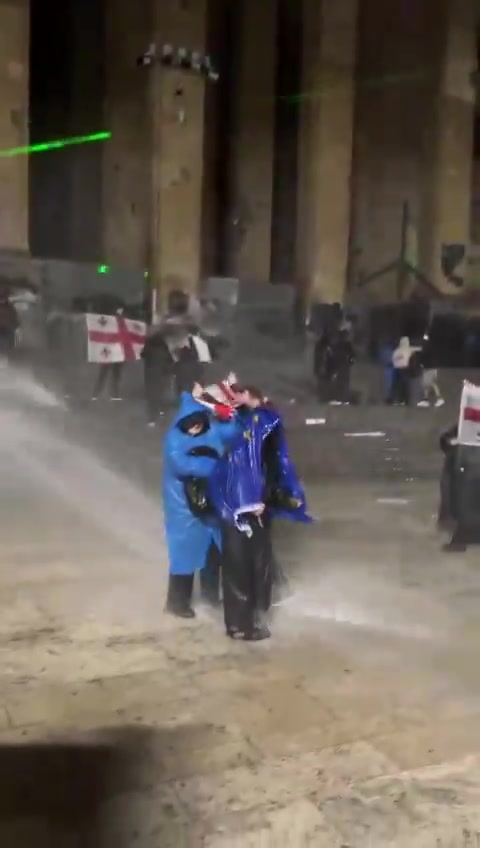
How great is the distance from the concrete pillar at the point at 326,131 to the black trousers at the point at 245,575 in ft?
17.2

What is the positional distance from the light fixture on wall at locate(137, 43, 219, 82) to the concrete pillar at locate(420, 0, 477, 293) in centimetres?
235

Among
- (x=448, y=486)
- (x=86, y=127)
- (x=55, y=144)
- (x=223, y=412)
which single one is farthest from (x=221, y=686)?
(x=86, y=127)

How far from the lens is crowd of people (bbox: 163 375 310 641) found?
4562 millimetres

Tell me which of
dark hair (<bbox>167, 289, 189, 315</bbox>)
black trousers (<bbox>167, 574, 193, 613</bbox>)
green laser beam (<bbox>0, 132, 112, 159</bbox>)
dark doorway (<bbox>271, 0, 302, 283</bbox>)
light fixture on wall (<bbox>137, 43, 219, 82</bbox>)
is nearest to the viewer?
black trousers (<bbox>167, 574, 193, 613</bbox>)

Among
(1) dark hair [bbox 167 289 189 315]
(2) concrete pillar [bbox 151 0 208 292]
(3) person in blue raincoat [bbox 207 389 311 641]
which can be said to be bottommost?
(3) person in blue raincoat [bbox 207 389 311 641]

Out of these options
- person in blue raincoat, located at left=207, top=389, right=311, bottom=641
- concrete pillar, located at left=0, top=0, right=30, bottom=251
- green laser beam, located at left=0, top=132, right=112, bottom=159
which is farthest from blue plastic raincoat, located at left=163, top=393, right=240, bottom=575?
green laser beam, located at left=0, top=132, right=112, bottom=159

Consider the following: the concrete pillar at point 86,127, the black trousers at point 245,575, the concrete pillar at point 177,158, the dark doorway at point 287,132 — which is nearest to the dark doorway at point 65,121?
the concrete pillar at point 86,127

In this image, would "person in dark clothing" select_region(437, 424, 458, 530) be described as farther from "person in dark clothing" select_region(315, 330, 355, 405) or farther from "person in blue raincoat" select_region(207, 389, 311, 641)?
"person in blue raincoat" select_region(207, 389, 311, 641)

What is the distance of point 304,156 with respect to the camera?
10.4 meters

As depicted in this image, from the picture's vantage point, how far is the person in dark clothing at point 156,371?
769 centimetres

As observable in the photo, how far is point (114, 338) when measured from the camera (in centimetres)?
829

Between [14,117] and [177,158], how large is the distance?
6.61 feet

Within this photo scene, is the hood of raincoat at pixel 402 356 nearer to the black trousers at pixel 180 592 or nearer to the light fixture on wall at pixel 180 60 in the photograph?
the light fixture on wall at pixel 180 60

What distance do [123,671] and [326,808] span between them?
56.9 inches
